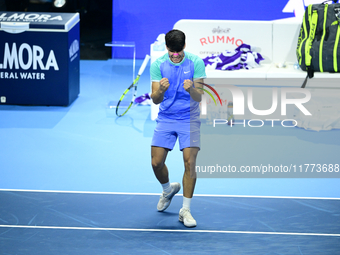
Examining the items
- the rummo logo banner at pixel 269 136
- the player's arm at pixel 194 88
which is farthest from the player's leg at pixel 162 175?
the player's arm at pixel 194 88

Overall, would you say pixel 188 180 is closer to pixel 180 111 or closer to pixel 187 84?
pixel 180 111

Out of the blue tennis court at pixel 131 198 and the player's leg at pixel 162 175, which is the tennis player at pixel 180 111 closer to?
the player's leg at pixel 162 175

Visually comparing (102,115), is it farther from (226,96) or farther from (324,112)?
(324,112)

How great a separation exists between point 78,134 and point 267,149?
2.43 meters

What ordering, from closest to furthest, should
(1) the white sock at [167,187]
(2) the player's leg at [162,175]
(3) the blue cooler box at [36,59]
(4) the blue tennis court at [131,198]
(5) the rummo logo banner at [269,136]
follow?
(4) the blue tennis court at [131,198] < (2) the player's leg at [162,175] < (1) the white sock at [167,187] < (5) the rummo logo banner at [269,136] < (3) the blue cooler box at [36,59]

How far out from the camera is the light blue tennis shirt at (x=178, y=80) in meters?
3.86

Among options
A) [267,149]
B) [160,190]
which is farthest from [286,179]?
[160,190]

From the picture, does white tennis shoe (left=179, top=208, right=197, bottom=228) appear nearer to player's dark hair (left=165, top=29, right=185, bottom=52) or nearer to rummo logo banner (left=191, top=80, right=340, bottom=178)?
rummo logo banner (left=191, top=80, right=340, bottom=178)

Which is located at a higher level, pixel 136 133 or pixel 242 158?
pixel 242 158

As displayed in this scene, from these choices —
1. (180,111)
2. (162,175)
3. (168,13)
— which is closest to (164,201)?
(162,175)

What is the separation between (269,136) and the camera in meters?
6.21

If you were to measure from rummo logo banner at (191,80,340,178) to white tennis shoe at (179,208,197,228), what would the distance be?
0.50 m

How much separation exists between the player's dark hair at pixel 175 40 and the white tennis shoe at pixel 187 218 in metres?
1.31

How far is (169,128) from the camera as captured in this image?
393 centimetres
